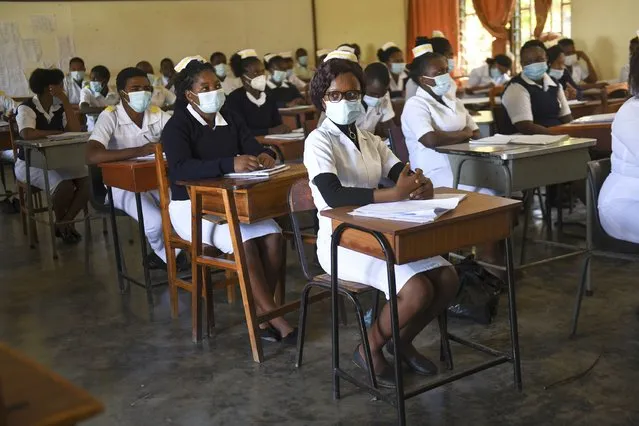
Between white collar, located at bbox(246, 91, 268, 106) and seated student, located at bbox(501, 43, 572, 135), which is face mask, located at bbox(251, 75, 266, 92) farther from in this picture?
seated student, located at bbox(501, 43, 572, 135)

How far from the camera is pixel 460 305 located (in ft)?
10.5

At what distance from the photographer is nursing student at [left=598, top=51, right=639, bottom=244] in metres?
2.83

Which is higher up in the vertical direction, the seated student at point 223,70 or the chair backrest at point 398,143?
the seated student at point 223,70

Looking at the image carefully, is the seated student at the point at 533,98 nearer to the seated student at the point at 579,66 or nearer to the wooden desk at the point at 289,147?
the wooden desk at the point at 289,147

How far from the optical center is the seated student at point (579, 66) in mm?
9398

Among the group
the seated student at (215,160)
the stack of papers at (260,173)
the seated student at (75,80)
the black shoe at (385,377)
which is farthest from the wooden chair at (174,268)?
the seated student at (75,80)

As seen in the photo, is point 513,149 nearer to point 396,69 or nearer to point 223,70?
point 396,69

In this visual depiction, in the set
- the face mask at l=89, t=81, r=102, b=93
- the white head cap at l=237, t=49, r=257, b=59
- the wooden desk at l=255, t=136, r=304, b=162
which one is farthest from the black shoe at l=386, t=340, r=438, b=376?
the face mask at l=89, t=81, r=102, b=93

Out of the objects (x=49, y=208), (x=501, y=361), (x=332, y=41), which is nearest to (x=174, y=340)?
(x=501, y=361)

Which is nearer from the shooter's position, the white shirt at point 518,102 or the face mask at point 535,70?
the white shirt at point 518,102

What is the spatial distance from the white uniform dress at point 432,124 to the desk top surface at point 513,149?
0.38 m

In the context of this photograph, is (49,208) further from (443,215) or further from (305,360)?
(443,215)

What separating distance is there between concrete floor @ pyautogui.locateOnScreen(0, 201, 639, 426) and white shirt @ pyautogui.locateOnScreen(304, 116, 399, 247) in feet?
1.89

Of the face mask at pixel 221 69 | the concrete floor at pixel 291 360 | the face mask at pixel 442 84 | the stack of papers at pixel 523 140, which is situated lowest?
the concrete floor at pixel 291 360
